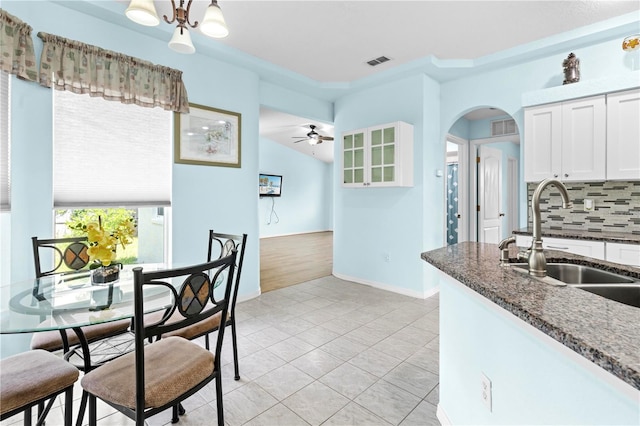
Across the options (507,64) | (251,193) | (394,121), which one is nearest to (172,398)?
(251,193)

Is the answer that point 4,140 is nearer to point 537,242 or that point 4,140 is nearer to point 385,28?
point 385,28

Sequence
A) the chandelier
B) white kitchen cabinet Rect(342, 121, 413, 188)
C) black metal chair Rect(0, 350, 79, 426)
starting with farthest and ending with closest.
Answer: white kitchen cabinet Rect(342, 121, 413, 188), the chandelier, black metal chair Rect(0, 350, 79, 426)

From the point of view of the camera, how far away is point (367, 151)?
4.16m

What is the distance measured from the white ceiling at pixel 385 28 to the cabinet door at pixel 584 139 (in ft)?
2.56

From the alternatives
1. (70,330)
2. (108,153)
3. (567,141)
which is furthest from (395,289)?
(108,153)

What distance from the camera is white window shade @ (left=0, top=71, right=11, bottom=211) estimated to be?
2.28 meters


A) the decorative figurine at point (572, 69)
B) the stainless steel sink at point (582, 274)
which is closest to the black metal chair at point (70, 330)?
the stainless steel sink at point (582, 274)

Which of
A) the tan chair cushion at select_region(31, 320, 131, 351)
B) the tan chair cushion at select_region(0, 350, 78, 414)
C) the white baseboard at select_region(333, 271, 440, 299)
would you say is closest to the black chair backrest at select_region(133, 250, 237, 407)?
the tan chair cushion at select_region(0, 350, 78, 414)

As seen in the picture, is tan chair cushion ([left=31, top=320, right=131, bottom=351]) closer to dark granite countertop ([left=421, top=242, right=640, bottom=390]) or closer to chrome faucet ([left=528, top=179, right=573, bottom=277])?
dark granite countertop ([left=421, top=242, right=640, bottom=390])

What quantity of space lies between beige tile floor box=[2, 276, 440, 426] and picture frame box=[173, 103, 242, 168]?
5.50ft

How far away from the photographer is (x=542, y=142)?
3184 millimetres

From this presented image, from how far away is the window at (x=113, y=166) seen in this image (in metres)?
2.60

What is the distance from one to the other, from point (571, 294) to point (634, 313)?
7.5 inches

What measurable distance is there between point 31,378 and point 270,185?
832 cm
